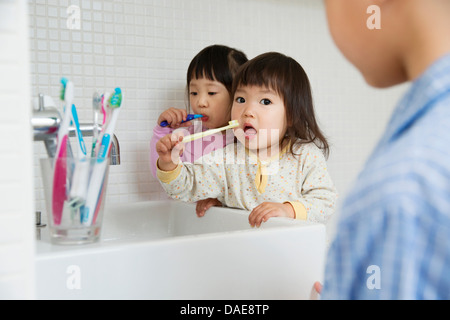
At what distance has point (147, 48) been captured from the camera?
1.22 meters

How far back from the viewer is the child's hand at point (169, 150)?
36.8 inches

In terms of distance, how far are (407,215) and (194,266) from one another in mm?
394

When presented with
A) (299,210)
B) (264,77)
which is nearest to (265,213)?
(299,210)

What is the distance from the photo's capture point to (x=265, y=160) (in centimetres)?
112

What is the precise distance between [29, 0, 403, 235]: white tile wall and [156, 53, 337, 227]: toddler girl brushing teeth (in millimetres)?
196

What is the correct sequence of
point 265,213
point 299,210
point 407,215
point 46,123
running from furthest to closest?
point 299,210, point 265,213, point 46,123, point 407,215

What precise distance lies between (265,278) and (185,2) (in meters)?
0.80

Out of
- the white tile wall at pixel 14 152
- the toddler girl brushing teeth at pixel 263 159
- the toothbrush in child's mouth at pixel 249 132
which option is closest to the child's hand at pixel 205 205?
the toddler girl brushing teeth at pixel 263 159

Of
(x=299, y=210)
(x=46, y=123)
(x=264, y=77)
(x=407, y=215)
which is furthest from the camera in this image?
(x=264, y=77)

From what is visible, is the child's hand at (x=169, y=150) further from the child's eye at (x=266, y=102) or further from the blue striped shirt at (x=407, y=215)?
the blue striped shirt at (x=407, y=215)

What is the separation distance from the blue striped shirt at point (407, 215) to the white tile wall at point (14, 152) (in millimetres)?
250

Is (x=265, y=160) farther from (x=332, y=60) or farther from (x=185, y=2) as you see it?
(x=332, y=60)

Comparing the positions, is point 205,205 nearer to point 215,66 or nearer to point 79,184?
point 215,66

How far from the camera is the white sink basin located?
1.94 ft
